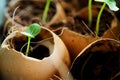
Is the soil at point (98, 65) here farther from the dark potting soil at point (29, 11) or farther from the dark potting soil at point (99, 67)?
the dark potting soil at point (29, 11)

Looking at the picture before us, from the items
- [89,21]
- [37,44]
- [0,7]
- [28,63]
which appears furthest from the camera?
[0,7]

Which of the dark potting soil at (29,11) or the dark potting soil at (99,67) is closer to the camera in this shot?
the dark potting soil at (99,67)

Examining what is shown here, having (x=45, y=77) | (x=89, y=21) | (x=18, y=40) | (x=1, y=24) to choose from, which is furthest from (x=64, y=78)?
(x=1, y=24)

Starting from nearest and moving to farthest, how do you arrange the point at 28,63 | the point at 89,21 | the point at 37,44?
the point at 28,63, the point at 37,44, the point at 89,21

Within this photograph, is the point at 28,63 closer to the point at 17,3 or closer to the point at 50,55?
the point at 50,55

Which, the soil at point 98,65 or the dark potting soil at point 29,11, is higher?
the dark potting soil at point 29,11

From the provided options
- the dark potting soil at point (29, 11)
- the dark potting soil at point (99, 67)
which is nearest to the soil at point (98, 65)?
the dark potting soil at point (99, 67)

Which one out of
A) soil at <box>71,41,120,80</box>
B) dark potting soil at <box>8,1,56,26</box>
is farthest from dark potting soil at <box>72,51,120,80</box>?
dark potting soil at <box>8,1,56,26</box>

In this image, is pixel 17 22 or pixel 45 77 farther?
pixel 17 22
